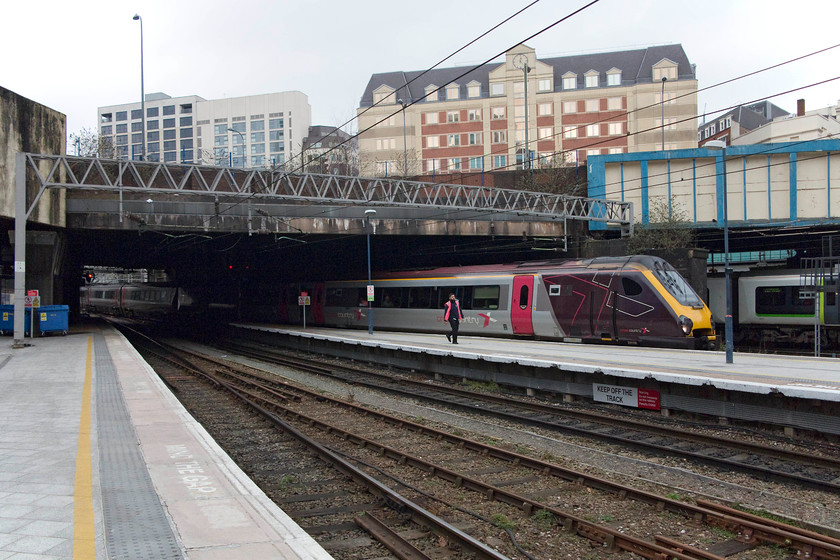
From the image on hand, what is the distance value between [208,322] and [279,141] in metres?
55.9

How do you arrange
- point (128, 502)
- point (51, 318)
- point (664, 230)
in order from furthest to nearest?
point (664, 230) < point (51, 318) < point (128, 502)

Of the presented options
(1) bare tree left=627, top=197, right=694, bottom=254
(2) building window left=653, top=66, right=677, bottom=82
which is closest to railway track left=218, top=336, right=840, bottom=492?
(1) bare tree left=627, top=197, right=694, bottom=254

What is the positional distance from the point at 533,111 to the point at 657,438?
61116 mm

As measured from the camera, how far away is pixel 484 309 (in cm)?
2469

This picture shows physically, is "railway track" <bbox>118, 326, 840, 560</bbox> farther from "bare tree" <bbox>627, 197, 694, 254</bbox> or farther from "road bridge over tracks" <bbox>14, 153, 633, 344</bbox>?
"bare tree" <bbox>627, 197, 694, 254</bbox>

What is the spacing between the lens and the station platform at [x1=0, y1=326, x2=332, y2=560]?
5.00 m

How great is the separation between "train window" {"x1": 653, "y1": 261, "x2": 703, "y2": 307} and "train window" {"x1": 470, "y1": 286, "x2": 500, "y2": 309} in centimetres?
639

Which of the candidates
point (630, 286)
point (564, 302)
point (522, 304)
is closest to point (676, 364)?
point (630, 286)

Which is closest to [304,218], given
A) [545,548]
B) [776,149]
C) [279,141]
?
[776,149]

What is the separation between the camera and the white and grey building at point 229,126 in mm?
103000

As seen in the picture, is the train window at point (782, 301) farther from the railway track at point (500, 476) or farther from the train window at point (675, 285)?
the railway track at point (500, 476)

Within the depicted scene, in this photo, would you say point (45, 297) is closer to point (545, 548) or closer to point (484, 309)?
point (484, 309)

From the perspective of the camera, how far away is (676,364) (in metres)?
14.4

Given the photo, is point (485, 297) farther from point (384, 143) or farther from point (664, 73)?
point (664, 73)
